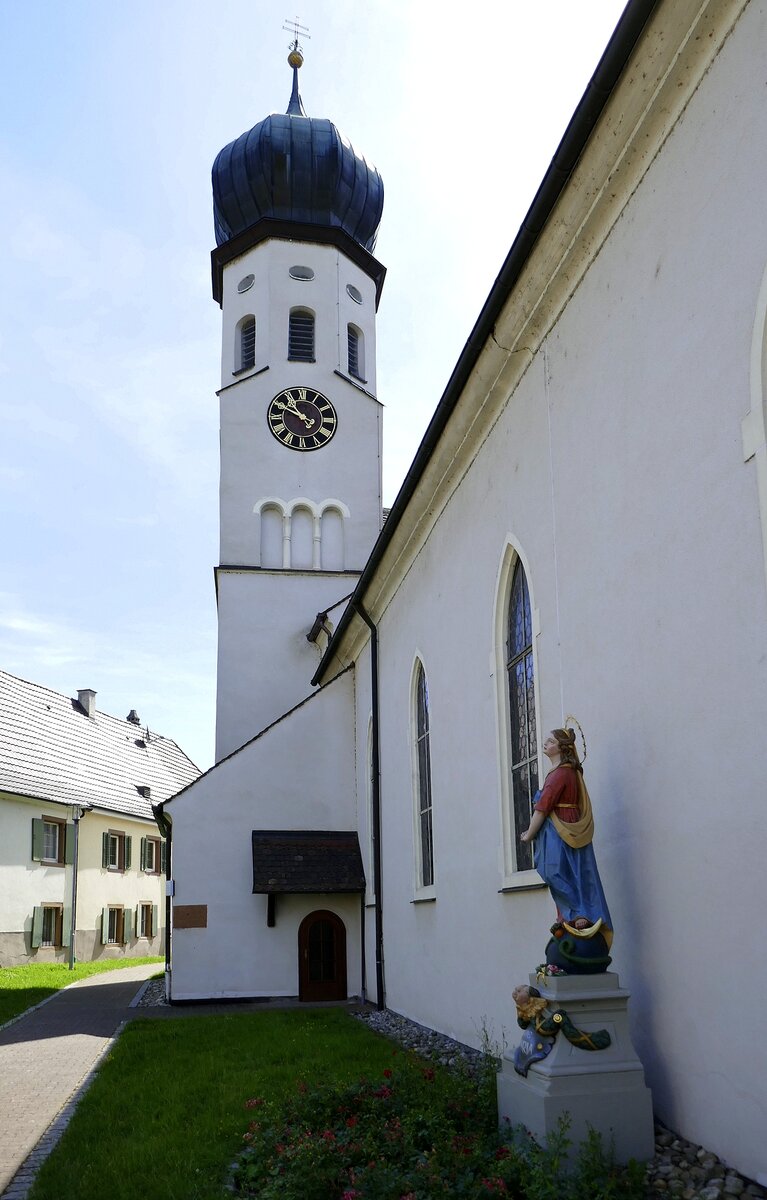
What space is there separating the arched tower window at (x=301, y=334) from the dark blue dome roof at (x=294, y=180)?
7.48 feet

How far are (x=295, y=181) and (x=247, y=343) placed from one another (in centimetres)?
408

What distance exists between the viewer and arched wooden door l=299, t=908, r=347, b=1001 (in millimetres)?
17156

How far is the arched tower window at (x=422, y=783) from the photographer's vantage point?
514 inches

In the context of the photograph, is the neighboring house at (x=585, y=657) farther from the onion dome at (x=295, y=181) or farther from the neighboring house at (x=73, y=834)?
the onion dome at (x=295, y=181)

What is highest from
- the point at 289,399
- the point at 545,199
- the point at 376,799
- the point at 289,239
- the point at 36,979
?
the point at 289,239

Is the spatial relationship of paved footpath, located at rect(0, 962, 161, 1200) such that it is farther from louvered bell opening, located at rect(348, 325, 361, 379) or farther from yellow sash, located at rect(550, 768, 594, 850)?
louvered bell opening, located at rect(348, 325, 361, 379)

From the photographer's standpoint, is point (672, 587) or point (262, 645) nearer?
point (672, 587)

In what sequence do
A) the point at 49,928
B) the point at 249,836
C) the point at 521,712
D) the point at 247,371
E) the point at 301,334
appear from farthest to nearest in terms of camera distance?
the point at 49,928, the point at 301,334, the point at 247,371, the point at 249,836, the point at 521,712

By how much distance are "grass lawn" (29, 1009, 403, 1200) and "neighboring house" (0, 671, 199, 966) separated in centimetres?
1494

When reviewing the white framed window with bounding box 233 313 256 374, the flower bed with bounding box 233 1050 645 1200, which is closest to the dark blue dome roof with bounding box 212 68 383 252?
the white framed window with bounding box 233 313 256 374

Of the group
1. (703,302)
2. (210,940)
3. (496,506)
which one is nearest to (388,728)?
(210,940)

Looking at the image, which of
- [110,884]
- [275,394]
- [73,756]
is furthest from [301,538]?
[110,884]

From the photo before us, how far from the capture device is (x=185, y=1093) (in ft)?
28.1

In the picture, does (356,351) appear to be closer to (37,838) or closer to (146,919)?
(37,838)
